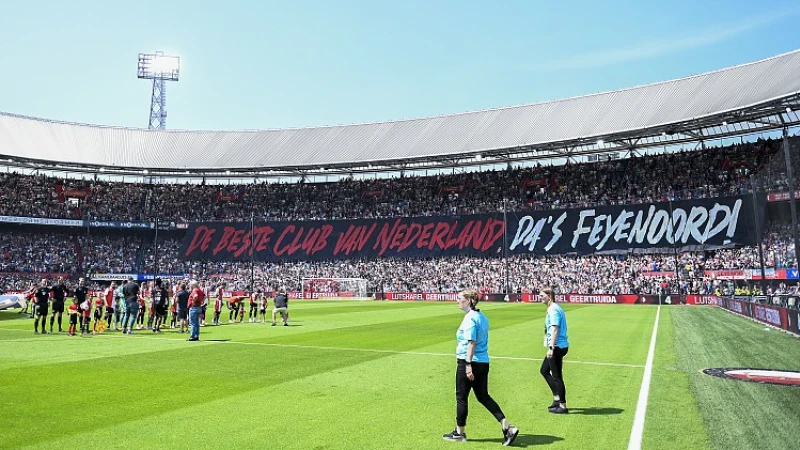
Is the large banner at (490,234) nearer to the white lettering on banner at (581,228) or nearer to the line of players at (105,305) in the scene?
the white lettering on banner at (581,228)

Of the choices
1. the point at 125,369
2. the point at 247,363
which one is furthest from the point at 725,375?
the point at 125,369

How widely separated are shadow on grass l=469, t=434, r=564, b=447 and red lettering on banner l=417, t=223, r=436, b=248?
56.9 metres

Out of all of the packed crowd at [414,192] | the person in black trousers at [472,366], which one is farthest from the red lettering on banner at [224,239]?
the person in black trousers at [472,366]

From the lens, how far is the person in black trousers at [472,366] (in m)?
7.16

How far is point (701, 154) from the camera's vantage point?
185 feet

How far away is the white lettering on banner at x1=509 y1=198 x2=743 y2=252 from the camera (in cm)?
5019

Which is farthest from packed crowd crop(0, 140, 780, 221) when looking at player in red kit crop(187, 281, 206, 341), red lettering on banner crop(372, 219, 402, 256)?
player in red kit crop(187, 281, 206, 341)

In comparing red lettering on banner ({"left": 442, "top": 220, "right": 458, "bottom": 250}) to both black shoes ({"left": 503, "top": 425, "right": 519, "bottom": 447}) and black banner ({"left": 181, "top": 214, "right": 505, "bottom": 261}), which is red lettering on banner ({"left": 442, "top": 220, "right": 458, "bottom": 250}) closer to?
black banner ({"left": 181, "top": 214, "right": 505, "bottom": 261})

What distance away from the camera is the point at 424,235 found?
6519 cm

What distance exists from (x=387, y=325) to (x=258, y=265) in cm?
4797

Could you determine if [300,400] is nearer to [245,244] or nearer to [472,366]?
[472,366]

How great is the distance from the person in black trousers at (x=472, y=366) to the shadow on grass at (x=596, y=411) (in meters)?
2.10

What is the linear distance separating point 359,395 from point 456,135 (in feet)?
189

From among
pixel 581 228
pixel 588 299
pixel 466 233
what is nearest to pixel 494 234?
pixel 466 233
